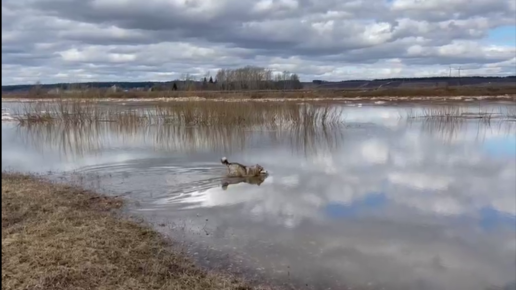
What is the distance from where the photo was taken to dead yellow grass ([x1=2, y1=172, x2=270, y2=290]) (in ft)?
14.0

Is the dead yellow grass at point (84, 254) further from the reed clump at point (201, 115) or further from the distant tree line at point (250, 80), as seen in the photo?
the distant tree line at point (250, 80)

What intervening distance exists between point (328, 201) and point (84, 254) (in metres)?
4.39

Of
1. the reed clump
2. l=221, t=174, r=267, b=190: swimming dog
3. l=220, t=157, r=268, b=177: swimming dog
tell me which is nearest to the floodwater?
l=221, t=174, r=267, b=190: swimming dog

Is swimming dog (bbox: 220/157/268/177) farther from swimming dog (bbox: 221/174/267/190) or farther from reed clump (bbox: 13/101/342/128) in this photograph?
reed clump (bbox: 13/101/342/128)

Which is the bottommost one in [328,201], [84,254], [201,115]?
[328,201]

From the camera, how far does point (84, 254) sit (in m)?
4.89

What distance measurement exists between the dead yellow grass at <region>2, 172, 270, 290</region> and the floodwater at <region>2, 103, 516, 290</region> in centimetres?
47

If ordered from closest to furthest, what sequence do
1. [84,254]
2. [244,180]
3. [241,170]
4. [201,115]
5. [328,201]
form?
[84,254] → [328,201] → [244,180] → [241,170] → [201,115]

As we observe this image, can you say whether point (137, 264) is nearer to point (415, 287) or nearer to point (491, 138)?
point (415, 287)

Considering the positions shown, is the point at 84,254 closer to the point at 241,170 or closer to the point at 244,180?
the point at 244,180

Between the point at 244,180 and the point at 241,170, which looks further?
the point at 241,170

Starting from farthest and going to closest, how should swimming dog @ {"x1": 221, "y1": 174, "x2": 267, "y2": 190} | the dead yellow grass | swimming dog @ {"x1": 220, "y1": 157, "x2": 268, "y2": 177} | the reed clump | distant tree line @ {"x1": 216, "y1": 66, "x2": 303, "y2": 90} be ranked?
distant tree line @ {"x1": 216, "y1": 66, "x2": 303, "y2": 90} < the reed clump < swimming dog @ {"x1": 220, "y1": 157, "x2": 268, "y2": 177} < swimming dog @ {"x1": 221, "y1": 174, "x2": 267, "y2": 190} < the dead yellow grass

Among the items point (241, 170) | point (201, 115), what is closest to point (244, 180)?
point (241, 170)

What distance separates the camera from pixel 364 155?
42.3 feet
